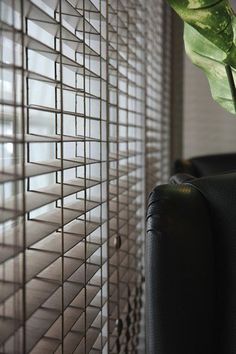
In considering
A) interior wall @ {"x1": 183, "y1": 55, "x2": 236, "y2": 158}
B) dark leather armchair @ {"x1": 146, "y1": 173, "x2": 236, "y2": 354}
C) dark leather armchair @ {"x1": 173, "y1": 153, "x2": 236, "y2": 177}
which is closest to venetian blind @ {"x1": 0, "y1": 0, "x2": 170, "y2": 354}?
dark leather armchair @ {"x1": 146, "y1": 173, "x2": 236, "y2": 354}

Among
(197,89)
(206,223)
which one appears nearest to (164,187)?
(206,223)

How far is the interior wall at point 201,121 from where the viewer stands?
3.12m

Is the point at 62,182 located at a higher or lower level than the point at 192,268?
higher

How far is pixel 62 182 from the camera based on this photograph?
718 millimetres

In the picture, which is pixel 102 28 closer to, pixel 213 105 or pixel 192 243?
pixel 192 243

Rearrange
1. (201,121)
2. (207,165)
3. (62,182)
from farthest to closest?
1. (201,121)
2. (207,165)
3. (62,182)

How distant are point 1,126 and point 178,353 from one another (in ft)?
1.42

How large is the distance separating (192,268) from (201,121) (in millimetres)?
2380

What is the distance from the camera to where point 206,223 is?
0.84 m

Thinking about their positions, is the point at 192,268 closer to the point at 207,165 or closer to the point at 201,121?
the point at 207,165

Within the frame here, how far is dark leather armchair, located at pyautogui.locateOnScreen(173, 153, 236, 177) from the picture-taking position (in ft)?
6.36

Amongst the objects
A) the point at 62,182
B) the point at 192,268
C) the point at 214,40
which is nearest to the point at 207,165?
the point at 214,40

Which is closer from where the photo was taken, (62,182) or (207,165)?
(62,182)

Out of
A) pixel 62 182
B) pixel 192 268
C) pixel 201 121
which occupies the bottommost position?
pixel 192 268
